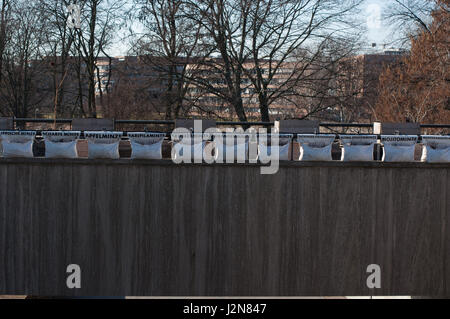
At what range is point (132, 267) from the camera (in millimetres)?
7977

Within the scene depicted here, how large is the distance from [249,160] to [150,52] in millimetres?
12546

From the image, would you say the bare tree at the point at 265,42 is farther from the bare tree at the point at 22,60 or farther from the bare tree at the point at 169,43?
the bare tree at the point at 22,60

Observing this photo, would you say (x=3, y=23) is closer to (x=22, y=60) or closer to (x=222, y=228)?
(x=22, y=60)

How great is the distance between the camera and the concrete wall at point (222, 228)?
790cm

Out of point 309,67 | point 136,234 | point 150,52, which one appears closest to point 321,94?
point 309,67

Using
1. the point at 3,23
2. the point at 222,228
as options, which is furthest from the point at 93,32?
the point at 222,228

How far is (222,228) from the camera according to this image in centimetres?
802

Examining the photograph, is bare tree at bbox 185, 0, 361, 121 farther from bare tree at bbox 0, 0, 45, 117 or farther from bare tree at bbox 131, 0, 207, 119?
bare tree at bbox 0, 0, 45, 117

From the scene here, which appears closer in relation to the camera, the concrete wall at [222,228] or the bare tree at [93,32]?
the concrete wall at [222,228]

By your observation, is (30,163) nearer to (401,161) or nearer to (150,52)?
(401,161)

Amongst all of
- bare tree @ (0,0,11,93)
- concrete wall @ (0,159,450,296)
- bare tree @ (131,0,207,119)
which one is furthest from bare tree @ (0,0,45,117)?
concrete wall @ (0,159,450,296)

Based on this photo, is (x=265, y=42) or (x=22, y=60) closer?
(x=265, y=42)

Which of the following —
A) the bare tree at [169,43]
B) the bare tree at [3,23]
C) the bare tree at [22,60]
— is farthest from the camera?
the bare tree at [22,60]

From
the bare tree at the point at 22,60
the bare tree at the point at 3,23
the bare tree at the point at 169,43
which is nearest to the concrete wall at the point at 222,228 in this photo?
the bare tree at the point at 169,43
